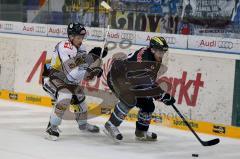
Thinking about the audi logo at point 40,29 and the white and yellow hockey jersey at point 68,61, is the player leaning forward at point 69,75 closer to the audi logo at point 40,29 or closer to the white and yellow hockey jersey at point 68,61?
the white and yellow hockey jersey at point 68,61

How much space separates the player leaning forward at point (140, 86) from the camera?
23.0 feet

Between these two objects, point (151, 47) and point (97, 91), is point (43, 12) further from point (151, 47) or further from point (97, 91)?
point (151, 47)

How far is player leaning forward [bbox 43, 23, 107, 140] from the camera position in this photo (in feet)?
23.5

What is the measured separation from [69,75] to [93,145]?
906 mm

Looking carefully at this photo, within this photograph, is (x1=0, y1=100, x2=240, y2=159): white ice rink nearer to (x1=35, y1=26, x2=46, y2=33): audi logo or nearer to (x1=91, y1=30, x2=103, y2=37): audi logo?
(x1=91, y1=30, x2=103, y2=37): audi logo

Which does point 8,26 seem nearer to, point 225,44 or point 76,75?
point 76,75

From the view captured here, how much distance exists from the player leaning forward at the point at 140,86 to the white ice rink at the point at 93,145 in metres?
0.21

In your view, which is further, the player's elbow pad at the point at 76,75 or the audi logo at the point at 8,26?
the audi logo at the point at 8,26

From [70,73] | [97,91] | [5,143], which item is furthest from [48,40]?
[5,143]

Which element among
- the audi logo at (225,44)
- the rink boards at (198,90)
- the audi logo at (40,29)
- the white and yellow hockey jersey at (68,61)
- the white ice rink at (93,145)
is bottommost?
the white ice rink at (93,145)

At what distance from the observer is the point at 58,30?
1013 cm

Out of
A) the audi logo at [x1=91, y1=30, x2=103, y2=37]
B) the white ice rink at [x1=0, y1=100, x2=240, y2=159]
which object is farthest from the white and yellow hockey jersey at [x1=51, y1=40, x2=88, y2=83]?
the audi logo at [x1=91, y1=30, x2=103, y2=37]

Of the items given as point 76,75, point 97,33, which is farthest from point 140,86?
point 97,33

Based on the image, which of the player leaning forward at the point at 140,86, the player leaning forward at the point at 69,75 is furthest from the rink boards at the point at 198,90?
the player leaning forward at the point at 69,75
